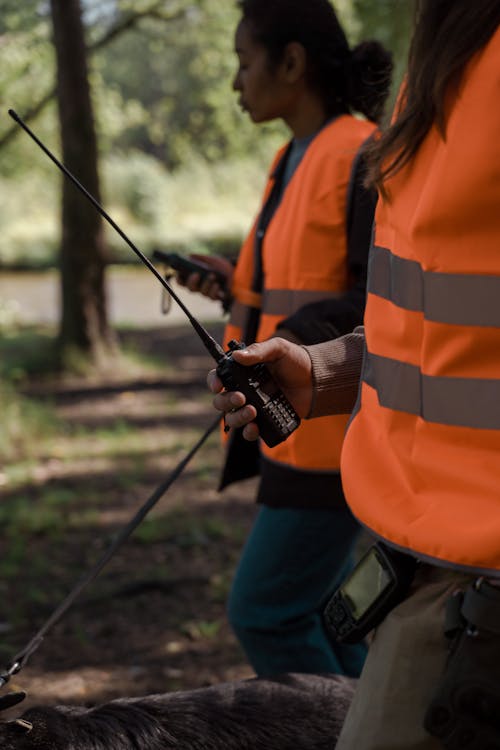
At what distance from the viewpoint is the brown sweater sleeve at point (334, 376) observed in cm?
195

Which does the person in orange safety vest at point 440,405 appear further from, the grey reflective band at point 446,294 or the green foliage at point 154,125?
the green foliage at point 154,125

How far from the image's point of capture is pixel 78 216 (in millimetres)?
9961

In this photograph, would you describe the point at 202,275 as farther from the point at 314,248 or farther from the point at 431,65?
the point at 431,65

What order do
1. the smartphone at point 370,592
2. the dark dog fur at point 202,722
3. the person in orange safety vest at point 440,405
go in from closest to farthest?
the person in orange safety vest at point 440,405 → the smartphone at point 370,592 → the dark dog fur at point 202,722

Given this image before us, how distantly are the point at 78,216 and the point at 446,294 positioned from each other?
885 cm

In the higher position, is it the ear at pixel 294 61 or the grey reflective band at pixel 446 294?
the ear at pixel 294 61

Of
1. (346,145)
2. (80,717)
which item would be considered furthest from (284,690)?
(346,145)

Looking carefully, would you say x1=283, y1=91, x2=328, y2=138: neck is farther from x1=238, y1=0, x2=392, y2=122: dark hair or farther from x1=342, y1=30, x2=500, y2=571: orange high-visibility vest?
x1=342, y1=30, x2=500, y2=571: orange high-visibility vest

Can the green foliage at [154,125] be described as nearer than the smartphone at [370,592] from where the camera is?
No

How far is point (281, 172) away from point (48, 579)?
Result: 275cm

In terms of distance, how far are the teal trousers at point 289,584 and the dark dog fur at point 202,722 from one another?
42 centimetres

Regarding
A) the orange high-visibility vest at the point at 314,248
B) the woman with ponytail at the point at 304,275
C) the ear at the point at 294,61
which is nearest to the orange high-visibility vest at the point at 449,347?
the woman with ponytail at the point at 304,275

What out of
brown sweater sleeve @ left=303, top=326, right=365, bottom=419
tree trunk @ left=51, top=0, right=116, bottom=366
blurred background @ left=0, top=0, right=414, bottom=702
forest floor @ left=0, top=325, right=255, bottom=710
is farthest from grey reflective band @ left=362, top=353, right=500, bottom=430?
A: tree trunk @ left=51, top=0, right=116, bottom=366

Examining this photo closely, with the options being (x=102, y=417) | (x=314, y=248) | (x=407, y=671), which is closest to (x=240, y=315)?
(x=314, y=248)
